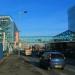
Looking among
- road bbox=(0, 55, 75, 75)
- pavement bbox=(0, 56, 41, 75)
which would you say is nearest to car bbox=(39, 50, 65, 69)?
road bbox=(0, 55, 75, 75)

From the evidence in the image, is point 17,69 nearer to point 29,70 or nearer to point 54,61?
point 29,70

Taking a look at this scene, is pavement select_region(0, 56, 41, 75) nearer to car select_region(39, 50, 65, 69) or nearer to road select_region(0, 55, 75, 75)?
road select_region(0, 55, 75, 75)

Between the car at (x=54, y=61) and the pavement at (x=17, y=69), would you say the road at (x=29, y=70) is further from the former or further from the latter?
the car at (x=54, y=61)

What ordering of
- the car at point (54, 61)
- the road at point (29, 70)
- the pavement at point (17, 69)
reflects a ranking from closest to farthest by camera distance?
1. the pavement at point (17, 69)
2. the road at point (29, 70)
3. the car at point (54, 61)

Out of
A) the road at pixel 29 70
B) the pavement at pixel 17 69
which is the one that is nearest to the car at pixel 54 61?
the road at pixel 29 70

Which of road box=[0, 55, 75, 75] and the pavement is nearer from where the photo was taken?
the pavement

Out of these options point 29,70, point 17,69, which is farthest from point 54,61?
point 17,69

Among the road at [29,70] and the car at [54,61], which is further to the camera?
the car at [54,61]

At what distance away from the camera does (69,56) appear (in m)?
68.2

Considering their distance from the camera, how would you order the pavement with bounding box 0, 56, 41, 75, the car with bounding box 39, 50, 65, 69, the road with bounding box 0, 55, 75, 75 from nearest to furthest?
the pavement with bounding box 0, 56, 41, 75 → the road with bounding box 0, 55, 75, 75 → the car with bounding box 39, 50, 65, 69

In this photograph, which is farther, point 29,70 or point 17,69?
point 17,69

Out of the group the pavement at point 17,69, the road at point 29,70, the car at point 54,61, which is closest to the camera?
the pavement at point 17,69

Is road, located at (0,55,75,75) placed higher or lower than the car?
lower

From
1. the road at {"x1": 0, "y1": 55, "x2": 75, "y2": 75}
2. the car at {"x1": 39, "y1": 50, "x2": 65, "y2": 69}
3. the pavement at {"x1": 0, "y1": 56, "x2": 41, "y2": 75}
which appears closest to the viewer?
the pavement at {"x1": 0, "y1": 56, "x2": 41, "y2": 75}
